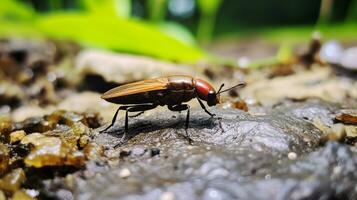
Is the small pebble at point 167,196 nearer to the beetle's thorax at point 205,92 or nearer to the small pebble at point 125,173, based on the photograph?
the small pebble at point 125,173

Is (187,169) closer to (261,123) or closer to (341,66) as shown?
(261,123)

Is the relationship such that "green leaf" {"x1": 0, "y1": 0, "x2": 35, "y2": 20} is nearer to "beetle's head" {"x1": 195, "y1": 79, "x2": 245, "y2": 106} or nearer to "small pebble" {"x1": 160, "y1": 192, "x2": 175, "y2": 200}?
"beetle's head" {"x1": 195, "y1": 79, "x2": 245, "y2": 106}

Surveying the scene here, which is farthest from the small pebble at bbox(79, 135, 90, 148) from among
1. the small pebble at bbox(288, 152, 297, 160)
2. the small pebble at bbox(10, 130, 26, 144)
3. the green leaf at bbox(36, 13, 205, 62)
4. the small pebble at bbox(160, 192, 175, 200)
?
the green leaf at bbox(36, 13, 205, 62)

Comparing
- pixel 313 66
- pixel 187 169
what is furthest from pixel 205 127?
pixel 313 66

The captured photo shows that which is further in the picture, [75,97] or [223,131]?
[75,97]

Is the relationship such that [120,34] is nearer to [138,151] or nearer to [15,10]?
[15,10]

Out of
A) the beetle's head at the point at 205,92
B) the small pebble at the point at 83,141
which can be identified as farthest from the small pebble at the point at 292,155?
the small pebble at the point at 83,141
